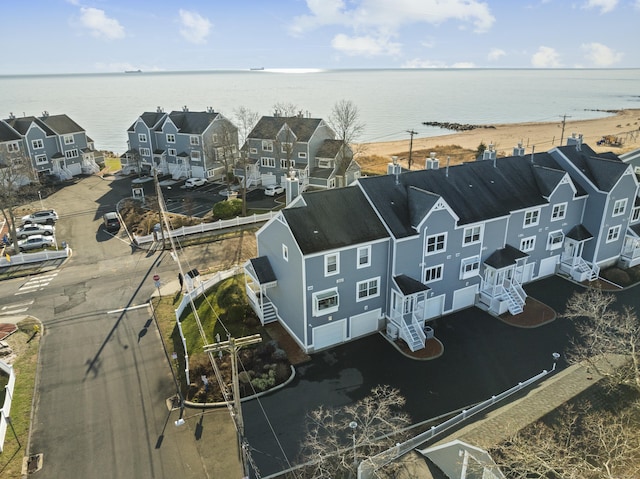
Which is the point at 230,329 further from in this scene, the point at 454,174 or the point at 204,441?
the point at 454,174

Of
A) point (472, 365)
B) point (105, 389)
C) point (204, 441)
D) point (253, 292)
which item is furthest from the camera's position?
point (253, 292)

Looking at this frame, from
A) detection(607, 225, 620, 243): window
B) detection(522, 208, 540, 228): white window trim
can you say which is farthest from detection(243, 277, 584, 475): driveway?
detection(607, 225, 620, 243): window

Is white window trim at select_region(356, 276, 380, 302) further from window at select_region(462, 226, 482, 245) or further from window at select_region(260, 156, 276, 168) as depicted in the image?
window at select_region(260, 156, 276, 168)

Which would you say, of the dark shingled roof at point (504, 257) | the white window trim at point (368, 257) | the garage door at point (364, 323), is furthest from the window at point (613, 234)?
the white window trim at point (368, 257)

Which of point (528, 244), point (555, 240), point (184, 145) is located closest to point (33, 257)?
point (184, 145)

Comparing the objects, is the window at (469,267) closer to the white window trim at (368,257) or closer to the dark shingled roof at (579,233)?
the white window trim at (368,257)

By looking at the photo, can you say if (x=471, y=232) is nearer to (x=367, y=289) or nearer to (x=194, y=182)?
(x=367, y=289)

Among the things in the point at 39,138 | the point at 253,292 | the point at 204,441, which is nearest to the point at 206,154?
the point at 39,138
